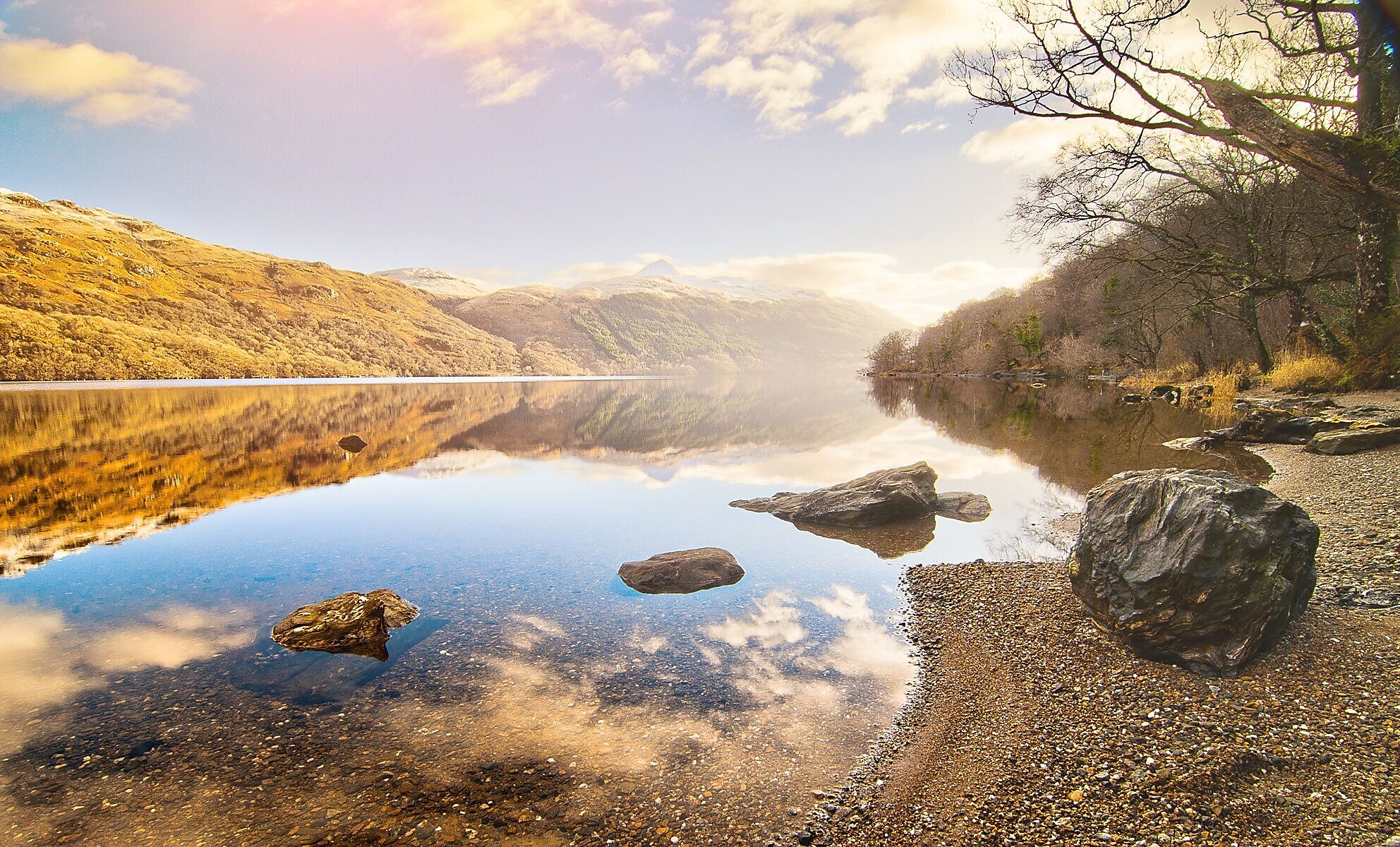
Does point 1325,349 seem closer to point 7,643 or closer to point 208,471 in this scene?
point 7,643

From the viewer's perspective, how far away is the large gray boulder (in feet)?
19.7

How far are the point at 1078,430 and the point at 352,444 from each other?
3431 cm

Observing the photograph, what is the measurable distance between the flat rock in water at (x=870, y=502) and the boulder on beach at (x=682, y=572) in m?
4.12

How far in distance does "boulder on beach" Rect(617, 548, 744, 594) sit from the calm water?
32cm

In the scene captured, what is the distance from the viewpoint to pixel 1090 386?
186 feet

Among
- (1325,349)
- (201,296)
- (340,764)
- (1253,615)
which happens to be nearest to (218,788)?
(340,764)

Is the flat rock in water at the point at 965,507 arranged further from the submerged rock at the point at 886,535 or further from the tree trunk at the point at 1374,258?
the tree trunk at the point at 1374,258

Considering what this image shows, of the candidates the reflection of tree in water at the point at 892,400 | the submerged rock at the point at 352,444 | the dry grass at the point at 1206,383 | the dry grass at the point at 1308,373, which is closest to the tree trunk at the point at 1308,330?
the dry grass at the point at 1308,373

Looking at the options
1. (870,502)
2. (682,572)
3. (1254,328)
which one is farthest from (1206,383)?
(682,572)

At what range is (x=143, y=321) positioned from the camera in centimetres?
14300

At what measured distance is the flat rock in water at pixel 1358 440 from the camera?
14.1 m

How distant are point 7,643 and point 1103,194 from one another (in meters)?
28.6

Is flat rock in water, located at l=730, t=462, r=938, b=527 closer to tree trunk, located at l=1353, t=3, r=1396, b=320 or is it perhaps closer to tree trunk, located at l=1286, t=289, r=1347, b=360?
tree trunk, located at l=1353, t=3, r=1396, b=320

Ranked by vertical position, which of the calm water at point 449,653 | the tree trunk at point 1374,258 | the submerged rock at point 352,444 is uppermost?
the tree trunk at point 1374,258
